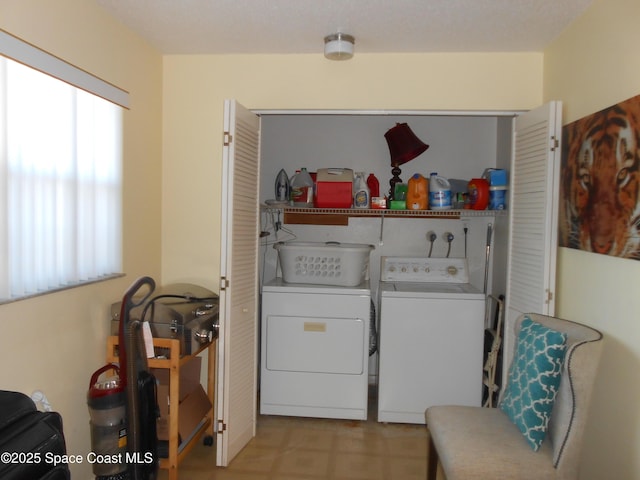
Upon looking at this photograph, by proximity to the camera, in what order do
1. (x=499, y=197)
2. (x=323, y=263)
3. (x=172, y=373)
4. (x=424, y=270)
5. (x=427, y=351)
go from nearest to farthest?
(x=172, y=373), (x=427, y=351), (x=499, y=197), (x=323, y=263), (x=424, y=270)

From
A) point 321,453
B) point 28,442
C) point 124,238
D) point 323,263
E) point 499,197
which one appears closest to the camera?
point 28,442

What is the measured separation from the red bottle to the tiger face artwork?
4.87 ft

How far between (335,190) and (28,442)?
2.53 meters

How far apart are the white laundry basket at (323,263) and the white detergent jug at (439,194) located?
570mm

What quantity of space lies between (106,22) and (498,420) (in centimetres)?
260

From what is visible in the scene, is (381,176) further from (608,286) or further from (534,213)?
(608,286)

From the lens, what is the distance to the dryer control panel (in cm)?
366

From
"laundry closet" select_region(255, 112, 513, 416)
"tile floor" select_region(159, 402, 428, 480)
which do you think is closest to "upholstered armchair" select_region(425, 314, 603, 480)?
"tile floor" select_region(159, 402, 428, 480)

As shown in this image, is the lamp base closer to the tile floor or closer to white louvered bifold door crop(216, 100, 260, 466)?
white louvered bifold door crop(216, 100, 260, 466)

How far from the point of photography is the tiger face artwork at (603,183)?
181cm

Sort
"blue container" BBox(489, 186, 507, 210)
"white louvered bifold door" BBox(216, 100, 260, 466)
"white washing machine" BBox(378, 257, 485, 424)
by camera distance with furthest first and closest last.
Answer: "blue container" BBox(489, 186, 507, 210) < "white washing machine" BBox(378, 257, 485, 424) < "white louvered bifold door" BBox(216, 100, 260, 466)

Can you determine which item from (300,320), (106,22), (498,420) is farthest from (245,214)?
(498,420)

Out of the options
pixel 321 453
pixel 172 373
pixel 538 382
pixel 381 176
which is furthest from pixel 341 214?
pixel 538 382

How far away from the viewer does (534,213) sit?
8.38 feet
